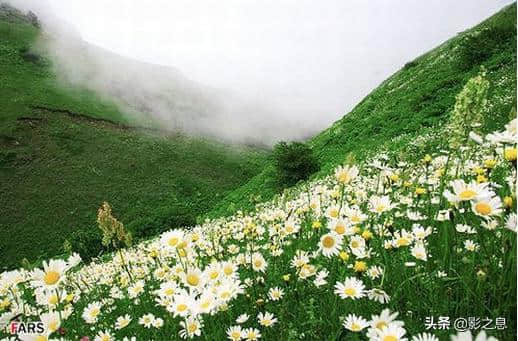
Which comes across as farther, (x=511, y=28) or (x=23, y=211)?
(x=23, y=211)

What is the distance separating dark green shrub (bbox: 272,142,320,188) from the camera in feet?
106

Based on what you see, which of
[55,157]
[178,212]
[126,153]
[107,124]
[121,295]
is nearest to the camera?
[121,295]

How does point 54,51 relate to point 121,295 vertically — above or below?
above

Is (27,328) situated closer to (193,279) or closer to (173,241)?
(173,241)

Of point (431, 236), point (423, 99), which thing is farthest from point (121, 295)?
point (423, 99)

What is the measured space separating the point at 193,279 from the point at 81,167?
7382cm

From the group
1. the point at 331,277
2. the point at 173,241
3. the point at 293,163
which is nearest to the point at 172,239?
the point at 173,241

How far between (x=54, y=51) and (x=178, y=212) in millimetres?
81245

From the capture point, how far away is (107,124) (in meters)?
87.1

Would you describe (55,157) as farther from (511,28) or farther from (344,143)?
(511,28)

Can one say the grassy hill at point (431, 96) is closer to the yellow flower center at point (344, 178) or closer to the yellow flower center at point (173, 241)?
the yellow flower center at point (344, 178)

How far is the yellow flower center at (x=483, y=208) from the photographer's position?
2.39m

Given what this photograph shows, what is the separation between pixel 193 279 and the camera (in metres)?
2.80

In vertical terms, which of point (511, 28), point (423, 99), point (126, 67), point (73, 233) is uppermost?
point (126, 67)
